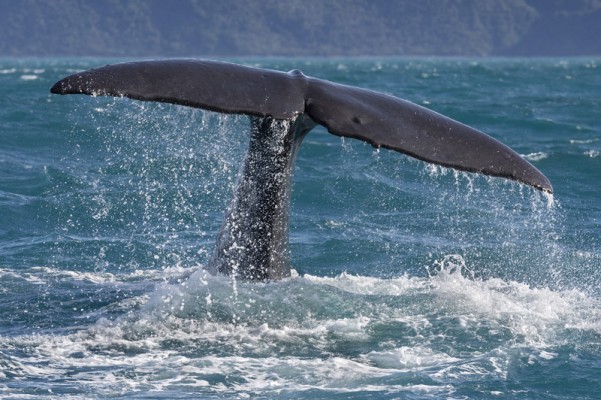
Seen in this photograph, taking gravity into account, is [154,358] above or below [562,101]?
below

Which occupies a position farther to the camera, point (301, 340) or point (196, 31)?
point (196, 31)

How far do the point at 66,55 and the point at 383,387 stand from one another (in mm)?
180588

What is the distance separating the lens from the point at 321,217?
13.2m

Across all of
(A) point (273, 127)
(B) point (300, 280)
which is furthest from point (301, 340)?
(A) point (273, 127)

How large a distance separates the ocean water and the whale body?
301 millimetres

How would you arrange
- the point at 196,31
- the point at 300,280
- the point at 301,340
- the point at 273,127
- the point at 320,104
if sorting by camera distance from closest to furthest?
the point at 320,104 < the point at 301,340 < the point at 273,127 < the point at 300,280 < the point at 196,31

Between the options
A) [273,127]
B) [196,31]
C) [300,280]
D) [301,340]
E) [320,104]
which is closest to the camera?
[320,104]

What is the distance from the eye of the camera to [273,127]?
290 inches

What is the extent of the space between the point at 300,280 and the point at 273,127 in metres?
1.29

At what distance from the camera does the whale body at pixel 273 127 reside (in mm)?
6367

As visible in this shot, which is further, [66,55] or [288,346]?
[66,55]

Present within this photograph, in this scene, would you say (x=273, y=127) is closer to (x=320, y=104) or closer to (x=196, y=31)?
(x=320, y=104)

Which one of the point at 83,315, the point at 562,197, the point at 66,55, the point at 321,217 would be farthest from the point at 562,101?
the point at 66,55

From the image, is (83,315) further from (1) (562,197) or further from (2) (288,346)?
(1) (562,197)
